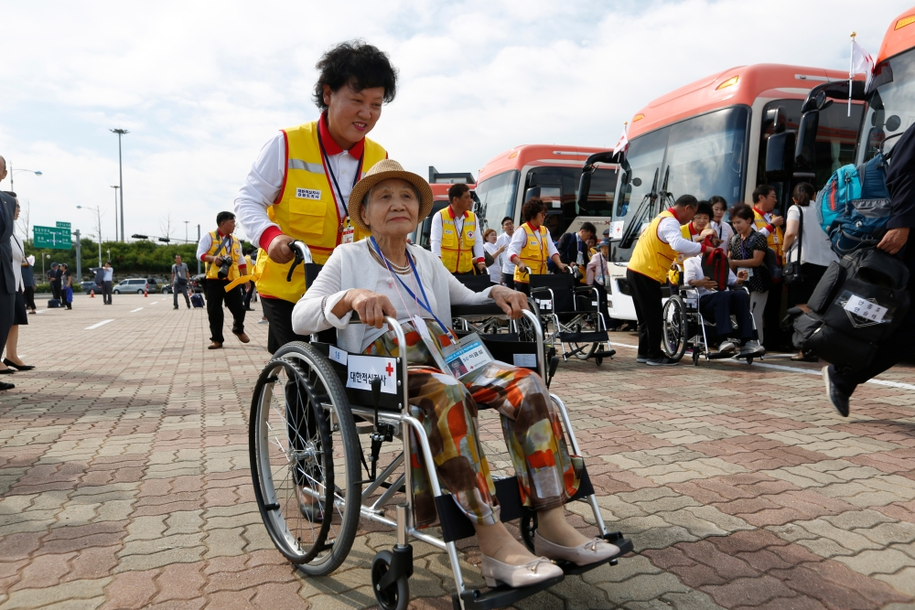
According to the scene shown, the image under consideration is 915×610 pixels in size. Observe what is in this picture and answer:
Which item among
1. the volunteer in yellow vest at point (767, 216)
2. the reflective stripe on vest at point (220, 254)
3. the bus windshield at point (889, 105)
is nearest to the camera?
the bus windshield at point (889, 105)

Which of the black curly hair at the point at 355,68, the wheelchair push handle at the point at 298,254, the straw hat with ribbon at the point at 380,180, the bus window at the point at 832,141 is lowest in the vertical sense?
the wheelchair push handle at the point at 298,254

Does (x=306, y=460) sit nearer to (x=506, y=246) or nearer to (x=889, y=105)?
(x=889, y=105)

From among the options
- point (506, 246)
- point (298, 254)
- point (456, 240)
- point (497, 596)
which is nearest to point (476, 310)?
point (298, 254)

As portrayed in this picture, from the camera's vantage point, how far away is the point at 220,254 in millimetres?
9945

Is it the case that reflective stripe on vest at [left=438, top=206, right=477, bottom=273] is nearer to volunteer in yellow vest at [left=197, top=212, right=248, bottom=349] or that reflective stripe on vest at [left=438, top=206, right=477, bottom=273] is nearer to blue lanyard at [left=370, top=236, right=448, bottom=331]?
volunteer in yellow vest at [left=197, top=212, right=248, bottom=349]

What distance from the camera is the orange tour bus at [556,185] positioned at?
14.5 metres

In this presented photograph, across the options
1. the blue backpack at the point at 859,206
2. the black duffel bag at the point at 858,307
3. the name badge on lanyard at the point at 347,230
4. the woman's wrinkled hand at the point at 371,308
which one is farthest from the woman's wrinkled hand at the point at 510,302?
the blue backpack at the point at 859,206

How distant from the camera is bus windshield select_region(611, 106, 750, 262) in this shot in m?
8.34

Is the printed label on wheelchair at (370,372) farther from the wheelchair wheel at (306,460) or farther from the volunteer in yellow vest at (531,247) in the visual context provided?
the volunteer in yellow vest at (531,247)

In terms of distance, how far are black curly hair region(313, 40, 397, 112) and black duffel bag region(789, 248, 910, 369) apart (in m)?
3.11

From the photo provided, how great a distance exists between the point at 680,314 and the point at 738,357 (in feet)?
2.42

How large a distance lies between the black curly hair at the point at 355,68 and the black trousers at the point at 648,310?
5014 mm

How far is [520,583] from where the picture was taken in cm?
187

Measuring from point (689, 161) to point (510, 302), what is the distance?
716 centimetres
